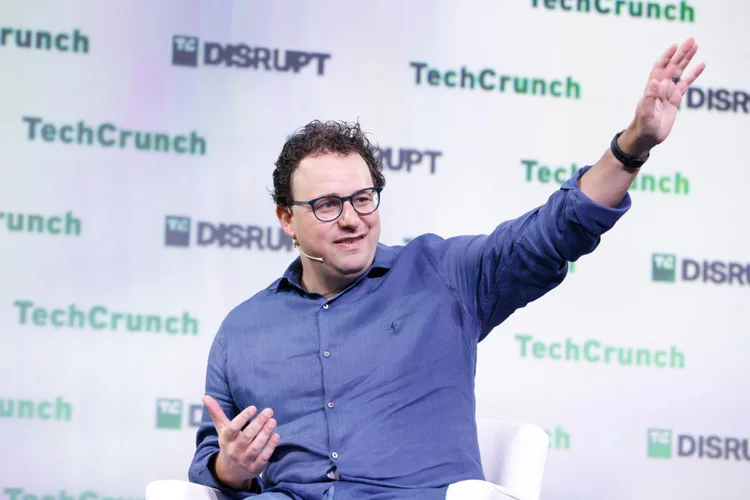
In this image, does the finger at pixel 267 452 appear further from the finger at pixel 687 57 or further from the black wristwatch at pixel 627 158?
the finger at pixel 687 57

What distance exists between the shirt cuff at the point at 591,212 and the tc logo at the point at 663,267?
1.92m

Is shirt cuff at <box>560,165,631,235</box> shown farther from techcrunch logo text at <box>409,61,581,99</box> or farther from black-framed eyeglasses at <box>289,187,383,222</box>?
techcrunch logo text at <box>409,61,581,99</box>

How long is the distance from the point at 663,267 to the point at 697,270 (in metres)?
0.16

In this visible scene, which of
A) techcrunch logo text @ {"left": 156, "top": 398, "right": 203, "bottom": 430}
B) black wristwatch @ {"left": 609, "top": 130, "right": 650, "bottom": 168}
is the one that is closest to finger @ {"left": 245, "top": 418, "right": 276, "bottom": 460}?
black wristwatch @ {"left": 609, "top": 130, "right": 650, "bottom": 168}

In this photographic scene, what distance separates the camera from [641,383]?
3514mm

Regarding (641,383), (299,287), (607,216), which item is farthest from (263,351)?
(641,383)

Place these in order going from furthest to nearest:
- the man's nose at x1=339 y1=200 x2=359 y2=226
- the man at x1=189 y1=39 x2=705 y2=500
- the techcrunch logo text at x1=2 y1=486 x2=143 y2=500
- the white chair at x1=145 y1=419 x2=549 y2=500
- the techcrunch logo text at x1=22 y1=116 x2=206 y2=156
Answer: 1. the techcrunch logo text at x1=22 y1=116 x2=206 y2=156
2. the techcrunch logo text at x1=2 y1=486 x2=143 y2=500
3. the man's nose at x1=339 y1=200 x2=359 y2=226
4. the man at x1=189 y1=39 x2=705 y2=500
5. the white chair at x1=145 y1=419 x2=549 y2=500

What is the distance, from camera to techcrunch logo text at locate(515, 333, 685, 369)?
3477mm

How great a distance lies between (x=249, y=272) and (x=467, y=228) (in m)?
0.92

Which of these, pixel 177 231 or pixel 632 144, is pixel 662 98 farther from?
pixel 177 231

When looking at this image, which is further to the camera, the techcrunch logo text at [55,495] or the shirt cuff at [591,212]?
the techcrunch logo text at [55,495]

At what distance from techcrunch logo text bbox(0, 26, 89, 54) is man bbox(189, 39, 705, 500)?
1.53 metres

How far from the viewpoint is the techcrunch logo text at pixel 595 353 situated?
3.48m

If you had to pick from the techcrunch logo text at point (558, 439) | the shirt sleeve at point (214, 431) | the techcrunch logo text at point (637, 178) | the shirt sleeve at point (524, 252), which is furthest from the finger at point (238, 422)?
the techcrunch logo text at point (637, 178)
